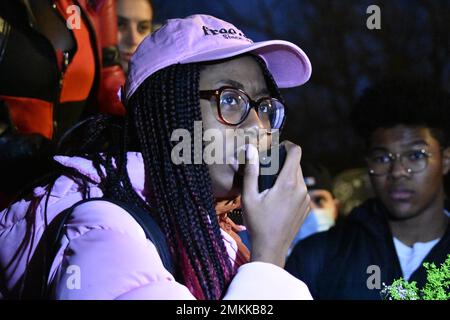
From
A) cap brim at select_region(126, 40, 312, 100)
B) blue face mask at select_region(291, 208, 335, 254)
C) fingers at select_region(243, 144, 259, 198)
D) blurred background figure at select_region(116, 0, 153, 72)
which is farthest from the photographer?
blue face mask at select_region(291, 208, 335, 254)

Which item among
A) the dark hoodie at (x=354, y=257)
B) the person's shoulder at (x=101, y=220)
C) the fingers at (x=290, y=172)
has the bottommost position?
the dark hoodie at (x=354, y=257)

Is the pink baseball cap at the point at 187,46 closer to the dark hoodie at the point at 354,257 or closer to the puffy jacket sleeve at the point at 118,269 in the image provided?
the puffy jacket sleeve at the point at 118,269

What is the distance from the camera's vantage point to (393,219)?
3.17m

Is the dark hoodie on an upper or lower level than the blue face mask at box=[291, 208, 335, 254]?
upper

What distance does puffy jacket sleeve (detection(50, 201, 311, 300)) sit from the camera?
51.3 inches

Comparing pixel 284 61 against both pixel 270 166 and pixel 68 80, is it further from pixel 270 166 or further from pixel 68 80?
pixel 68 80

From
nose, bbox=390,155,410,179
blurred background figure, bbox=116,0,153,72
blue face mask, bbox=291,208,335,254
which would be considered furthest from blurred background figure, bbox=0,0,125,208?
blue face mask, bbox=291,208,335,254

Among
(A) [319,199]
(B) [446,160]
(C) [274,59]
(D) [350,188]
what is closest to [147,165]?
(C) [274,59]

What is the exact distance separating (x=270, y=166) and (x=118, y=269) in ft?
1.54

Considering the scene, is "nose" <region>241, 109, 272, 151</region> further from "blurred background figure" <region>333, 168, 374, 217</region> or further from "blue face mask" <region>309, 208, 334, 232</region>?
"blurred background figure" <region>333, 168, 374, 217</region>

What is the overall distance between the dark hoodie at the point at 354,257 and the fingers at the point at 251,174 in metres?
1.35

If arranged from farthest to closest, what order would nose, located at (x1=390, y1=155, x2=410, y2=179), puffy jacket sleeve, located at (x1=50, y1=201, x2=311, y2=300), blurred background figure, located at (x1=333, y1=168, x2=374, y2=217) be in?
1. blurred background figure, located at (x1=333, y1=168, x2=374, y2=217)
2. nose, located at (x1=390, y1=155, x2=410, y2=179)
3. puffy jacket sleeve, located at (x1=50, y1=201, x2=311, y2=300)

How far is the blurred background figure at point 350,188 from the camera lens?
462 centimetres

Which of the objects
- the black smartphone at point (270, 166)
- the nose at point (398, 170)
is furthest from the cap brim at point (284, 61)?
the nose at point (398, 170)
